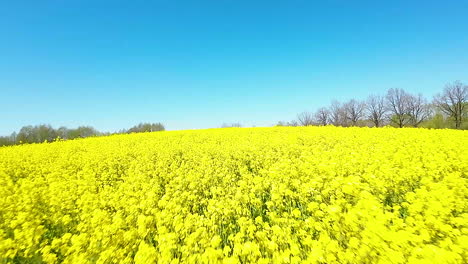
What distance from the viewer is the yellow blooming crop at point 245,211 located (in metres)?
2.93

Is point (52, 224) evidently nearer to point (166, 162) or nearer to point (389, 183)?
point (166, 162)

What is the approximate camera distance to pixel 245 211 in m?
5.18

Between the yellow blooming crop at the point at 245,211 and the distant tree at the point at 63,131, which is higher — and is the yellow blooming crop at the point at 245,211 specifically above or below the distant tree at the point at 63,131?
below

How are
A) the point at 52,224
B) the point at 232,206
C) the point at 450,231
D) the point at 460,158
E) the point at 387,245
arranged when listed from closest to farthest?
the point at 387,245 < the point at 450,231 < the point at 232,206 < the point at 52,224 < the point at 460,158

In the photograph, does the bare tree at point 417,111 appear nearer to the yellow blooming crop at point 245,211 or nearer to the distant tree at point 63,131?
the yellow blooming crop at point 245,211

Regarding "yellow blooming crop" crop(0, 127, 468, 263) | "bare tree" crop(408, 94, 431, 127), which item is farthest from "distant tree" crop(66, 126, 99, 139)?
"bare tree" crop(408, 94, 431, 127)

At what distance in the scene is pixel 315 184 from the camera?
19.6ft

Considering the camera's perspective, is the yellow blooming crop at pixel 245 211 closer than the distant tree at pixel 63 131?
Yes

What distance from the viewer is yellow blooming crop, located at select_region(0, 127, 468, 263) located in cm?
293

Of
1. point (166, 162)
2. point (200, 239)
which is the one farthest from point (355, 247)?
point (166, 162)

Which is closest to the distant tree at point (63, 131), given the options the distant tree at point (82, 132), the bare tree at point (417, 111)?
the distant tree at point (82, 132)

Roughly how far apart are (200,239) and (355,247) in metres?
2.28

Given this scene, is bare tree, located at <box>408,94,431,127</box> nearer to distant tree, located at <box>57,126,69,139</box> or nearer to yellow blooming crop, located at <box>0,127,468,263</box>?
yellow blooming crop, located at <box>0,127,468,263</box>

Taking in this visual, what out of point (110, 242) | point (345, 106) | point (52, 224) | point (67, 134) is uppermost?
point (345, 106)
